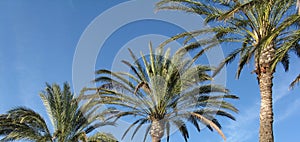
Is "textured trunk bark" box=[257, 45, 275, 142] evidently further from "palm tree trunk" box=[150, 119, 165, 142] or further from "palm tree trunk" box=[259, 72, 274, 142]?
"palm tree trunk" box=[150, 119, 165, 142]

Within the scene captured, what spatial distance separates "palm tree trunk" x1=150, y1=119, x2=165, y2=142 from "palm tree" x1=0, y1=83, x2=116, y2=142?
2793 millimetres

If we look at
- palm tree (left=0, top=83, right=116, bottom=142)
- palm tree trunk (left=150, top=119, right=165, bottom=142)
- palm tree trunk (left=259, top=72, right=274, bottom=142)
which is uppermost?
palm tree (left=0, top=83, right=116, bottom=142)

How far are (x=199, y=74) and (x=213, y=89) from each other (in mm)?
1094

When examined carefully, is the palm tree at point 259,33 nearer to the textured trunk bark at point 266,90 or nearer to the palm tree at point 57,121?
the textured trunk bark at point 266,90

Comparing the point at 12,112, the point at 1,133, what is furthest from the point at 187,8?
the point at 1,133

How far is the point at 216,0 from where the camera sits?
47.6ft

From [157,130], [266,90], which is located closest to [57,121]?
[157,130]

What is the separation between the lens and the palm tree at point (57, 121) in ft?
67.8

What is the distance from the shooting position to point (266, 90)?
43.4ft

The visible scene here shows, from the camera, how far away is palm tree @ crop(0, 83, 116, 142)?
2066 cm

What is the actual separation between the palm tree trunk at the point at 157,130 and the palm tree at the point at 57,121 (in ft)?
9.16

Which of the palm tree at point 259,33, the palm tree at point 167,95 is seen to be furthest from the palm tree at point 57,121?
the palm tree at point 259,33

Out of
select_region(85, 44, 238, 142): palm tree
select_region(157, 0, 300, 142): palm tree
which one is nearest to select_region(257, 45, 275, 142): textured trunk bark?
select_region(157, 0, 300, 142): palm tree

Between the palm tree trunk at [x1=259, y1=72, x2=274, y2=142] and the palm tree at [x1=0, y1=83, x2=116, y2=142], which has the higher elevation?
the palm tree at [x1=0, y1=83, x2=116, y2=142]
